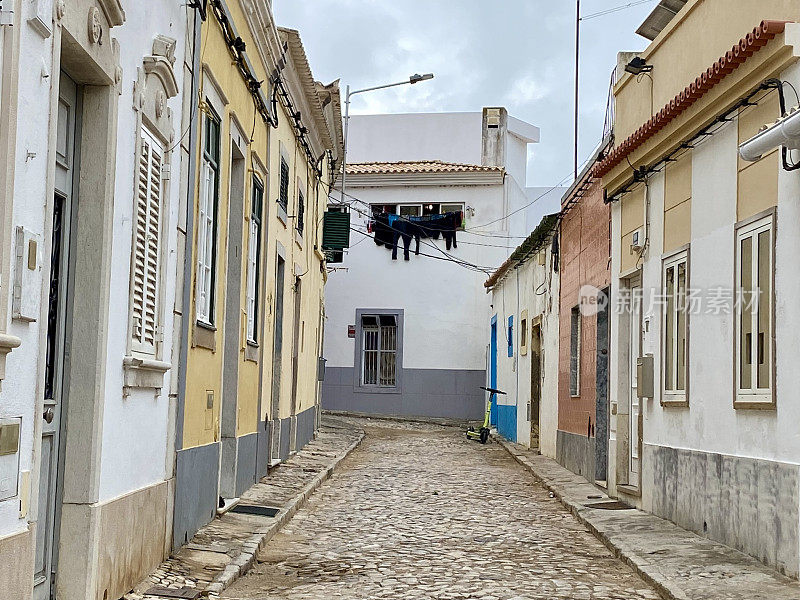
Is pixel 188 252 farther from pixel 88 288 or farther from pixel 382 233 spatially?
pixel 382 233

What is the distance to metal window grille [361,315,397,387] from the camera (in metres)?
30.2

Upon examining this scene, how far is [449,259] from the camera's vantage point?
2992 centimetres

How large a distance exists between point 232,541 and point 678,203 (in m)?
5.12

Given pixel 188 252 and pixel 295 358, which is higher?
pixel 188 252

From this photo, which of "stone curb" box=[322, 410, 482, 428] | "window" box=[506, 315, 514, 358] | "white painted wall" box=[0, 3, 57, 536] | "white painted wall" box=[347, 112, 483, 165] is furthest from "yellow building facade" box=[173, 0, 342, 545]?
"white painted wall" box=[347, 112, 483, 165]

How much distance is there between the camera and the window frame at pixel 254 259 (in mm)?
11625

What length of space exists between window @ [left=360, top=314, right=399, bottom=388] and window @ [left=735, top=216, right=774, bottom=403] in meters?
21.7

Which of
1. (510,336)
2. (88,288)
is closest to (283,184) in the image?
(88,288)

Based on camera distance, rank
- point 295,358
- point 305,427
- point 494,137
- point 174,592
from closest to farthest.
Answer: point 174,592, point 295,358, point 305,427, point 494,137

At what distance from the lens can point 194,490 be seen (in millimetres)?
8516

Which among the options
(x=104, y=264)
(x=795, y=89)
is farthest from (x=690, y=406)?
(x=104, y=264)

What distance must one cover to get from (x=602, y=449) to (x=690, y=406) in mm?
4137

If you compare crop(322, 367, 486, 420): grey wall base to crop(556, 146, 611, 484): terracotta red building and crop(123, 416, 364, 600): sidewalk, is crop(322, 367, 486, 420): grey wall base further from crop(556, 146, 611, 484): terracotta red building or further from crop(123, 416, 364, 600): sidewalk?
crop(123, 416, 364, 600): sidewalk

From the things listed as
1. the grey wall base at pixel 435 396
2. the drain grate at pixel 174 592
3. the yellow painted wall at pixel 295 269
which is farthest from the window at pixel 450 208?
the drain grate at pixel 174 592
